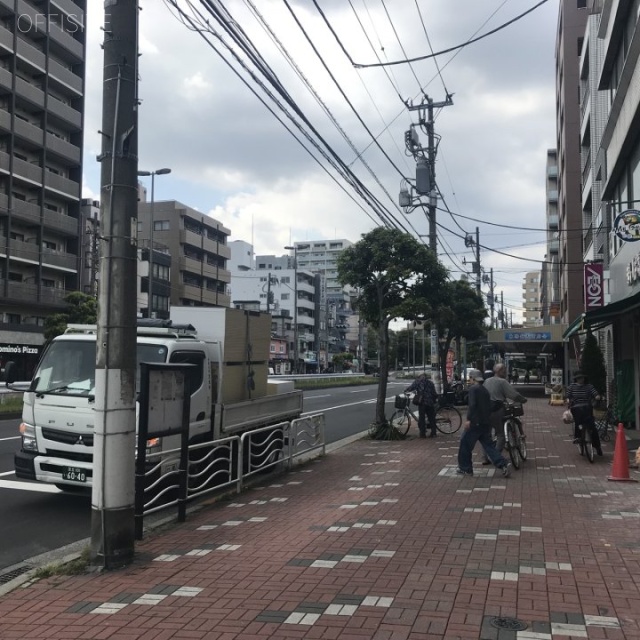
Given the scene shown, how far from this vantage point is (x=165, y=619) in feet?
14.6

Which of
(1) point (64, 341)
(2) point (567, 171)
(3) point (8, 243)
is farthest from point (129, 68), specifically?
(2) point (567, 171)

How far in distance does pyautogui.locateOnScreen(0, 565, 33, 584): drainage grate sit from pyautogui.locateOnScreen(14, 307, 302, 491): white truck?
1562 mm

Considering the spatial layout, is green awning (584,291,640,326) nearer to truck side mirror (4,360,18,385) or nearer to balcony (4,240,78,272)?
truck side mirror (4,360,18,385)

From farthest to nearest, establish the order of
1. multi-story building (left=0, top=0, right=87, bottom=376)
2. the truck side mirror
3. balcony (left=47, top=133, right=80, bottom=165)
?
balcony (left=47, top=133, right=80, bottom=165), multi-story building (left=0, top=0, right=87, bottom=376), the truck side mirror

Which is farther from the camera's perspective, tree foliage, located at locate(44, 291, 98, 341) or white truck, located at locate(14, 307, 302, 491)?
tree foliage, located at locate(44, 291, 98, 341)

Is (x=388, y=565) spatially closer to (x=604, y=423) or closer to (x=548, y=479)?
(x=548, y=479)

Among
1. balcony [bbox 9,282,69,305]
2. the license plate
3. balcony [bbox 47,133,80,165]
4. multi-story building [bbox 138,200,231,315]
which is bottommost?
the license plate

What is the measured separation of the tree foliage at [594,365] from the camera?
75.6ft

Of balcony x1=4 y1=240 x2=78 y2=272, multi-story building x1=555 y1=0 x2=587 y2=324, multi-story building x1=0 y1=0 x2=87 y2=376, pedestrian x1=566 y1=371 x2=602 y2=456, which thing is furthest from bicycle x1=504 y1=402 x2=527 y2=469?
balcony x1=4 y1=240 x2=78 y2=272

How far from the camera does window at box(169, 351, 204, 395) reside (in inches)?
338

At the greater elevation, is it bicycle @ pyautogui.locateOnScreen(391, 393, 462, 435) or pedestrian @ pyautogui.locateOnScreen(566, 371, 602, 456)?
pedestrian @ pyautogui.locateOnScreen(566, 371, 602, 456)

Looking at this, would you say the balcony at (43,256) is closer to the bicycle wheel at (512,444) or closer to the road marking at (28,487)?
the road marking at (28,487)

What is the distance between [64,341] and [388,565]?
526 cm

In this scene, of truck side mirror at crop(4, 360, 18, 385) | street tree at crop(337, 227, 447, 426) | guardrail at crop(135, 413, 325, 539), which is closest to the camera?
guardrail at crop(135, 413, 325, 539)
